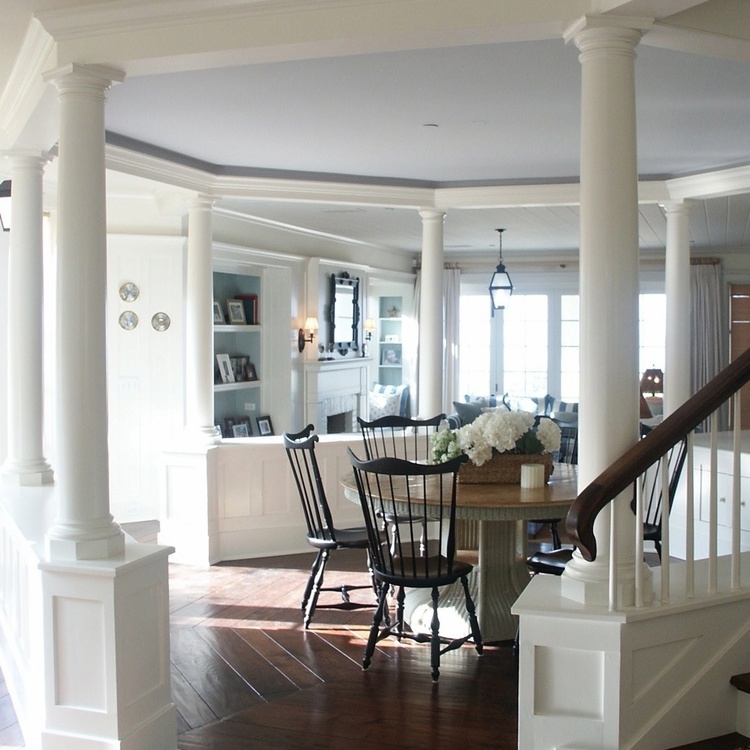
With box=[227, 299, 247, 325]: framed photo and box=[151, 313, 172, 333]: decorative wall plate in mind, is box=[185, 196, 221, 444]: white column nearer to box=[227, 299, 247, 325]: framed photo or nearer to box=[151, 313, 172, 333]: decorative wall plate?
box=[151, 313, 172, 333]: decorative wall plate

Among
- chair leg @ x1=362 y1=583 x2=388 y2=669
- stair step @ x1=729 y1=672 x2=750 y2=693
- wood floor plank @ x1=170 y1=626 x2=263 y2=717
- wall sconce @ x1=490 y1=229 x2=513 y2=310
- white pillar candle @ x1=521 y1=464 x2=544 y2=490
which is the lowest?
wood floor plank @ x1=170 y1=626 x2=263 y2=717

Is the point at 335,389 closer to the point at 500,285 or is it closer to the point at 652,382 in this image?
the point at 500,285

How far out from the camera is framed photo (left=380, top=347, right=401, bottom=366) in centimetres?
1216

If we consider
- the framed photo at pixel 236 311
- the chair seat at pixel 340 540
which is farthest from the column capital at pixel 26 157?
the framed photo at pixel 236 311

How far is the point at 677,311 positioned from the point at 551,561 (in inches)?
113

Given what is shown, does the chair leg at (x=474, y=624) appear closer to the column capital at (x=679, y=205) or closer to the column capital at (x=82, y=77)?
the column capital at (x=82, y=77)

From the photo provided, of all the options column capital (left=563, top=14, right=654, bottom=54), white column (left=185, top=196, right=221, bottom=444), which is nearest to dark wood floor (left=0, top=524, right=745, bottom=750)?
white column (left=185, top=196, right=221, bottom=444)

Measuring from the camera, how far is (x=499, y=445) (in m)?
4.31

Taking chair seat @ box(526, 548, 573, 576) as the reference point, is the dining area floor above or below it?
below

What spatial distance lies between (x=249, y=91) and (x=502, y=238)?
246 inches

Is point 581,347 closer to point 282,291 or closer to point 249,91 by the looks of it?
point 249,91

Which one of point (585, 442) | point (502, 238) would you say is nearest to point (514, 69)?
point (585, 442)

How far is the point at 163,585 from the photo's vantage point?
11.0 ft

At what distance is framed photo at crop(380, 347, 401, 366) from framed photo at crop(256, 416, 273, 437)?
407 cm
